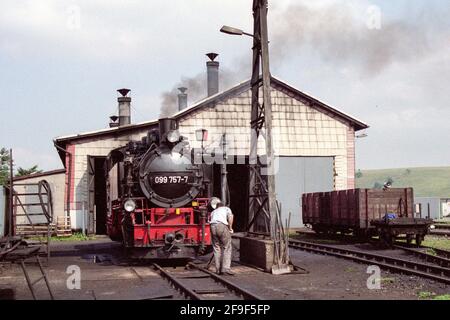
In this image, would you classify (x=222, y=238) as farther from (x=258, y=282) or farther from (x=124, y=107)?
(x=124, y=107)

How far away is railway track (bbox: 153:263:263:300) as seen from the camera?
9.48 meters

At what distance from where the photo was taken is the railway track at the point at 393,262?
1179 centimetres

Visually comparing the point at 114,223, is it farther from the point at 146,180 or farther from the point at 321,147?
the point at 321,147

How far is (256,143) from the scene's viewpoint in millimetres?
14281

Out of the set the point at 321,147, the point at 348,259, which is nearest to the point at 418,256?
the point at 348,259

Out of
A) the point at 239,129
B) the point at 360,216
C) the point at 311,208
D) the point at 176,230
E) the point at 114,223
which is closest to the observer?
the point at 176,230

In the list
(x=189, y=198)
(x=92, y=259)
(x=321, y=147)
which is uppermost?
(x=321, y=147)

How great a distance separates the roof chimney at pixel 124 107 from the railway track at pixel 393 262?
15.6 meters

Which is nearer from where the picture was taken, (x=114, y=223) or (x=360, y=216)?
(x=114, y=223)

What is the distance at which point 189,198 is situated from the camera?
14719mm

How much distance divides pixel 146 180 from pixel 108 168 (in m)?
2.58
